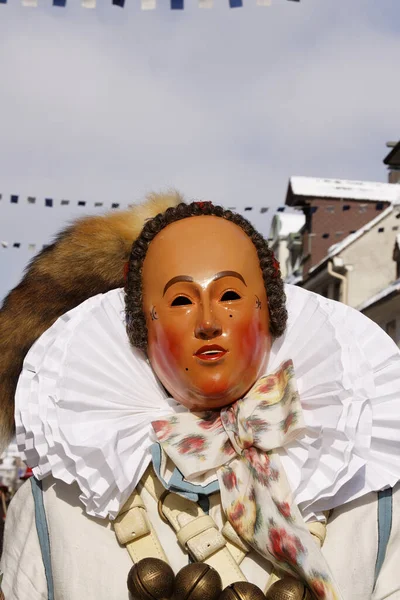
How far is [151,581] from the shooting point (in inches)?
81.6

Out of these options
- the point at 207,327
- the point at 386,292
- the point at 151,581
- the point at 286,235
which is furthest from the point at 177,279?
the point at 286,235

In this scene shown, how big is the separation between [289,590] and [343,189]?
1781cm

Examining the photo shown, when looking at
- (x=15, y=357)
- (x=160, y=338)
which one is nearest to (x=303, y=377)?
(x=160, y=338)

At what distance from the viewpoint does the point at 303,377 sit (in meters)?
2.43

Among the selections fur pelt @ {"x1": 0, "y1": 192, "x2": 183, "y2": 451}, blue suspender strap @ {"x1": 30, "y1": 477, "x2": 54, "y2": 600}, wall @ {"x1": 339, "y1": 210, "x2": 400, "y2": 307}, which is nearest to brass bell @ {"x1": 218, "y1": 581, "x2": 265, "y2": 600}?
blue suspender strap @ {"x1": 30, "y1": 477, "x2": 54, "y2": 600}

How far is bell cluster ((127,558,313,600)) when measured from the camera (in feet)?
6.70

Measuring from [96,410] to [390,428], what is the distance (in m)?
0.87

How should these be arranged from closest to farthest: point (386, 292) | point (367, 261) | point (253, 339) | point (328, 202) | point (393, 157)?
point (253, 339), point (386, 292), point (393, 157), point (367, 261), point (328, 202)

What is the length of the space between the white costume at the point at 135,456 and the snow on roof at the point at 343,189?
16232mm

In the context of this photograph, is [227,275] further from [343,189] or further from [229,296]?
[343,189]

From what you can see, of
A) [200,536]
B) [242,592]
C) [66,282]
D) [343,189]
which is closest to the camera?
[242,592]

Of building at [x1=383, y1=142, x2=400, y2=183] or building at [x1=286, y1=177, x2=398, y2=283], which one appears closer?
building at [x1=383, y1=142, x2=400, y2=183]

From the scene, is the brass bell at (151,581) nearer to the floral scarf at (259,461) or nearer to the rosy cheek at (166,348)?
the floral scarf at (259,461)

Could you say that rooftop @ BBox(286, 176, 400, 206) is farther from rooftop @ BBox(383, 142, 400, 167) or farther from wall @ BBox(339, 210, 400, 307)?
rooftop @ BBox(383, 142, 400, 167)
